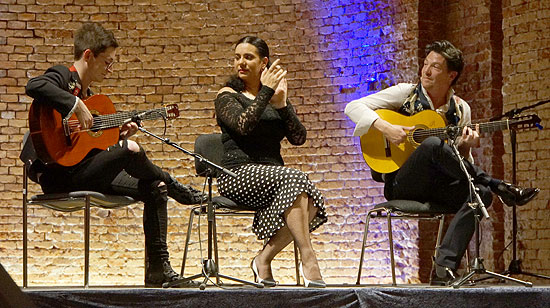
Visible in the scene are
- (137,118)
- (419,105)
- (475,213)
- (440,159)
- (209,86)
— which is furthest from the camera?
(209,86)

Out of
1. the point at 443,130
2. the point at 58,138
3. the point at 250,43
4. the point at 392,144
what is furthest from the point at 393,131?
the point at 58,138

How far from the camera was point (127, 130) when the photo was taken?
400 cm

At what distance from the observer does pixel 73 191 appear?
396cm

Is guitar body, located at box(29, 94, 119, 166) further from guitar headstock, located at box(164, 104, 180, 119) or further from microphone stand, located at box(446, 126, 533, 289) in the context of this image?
microphone stand, located at box(446, 126, 533, 289)

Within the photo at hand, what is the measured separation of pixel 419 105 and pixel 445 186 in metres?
0.50

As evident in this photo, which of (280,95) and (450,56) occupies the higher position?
(450,56)

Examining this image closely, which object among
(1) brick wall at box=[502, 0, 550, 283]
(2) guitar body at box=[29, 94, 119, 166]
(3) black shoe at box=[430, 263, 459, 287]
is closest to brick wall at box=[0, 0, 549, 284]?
(1) brick wall at box=[502, 0, 550, 283]

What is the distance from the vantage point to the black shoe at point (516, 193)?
3.90 meters

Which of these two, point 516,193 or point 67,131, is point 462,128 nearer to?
point 516,193

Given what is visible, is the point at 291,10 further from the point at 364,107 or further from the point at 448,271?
the point at 448,271

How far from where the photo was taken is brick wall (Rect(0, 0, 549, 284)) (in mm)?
5930

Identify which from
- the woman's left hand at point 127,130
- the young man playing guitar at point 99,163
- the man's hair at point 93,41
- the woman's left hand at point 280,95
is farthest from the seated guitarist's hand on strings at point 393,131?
the man's hair at point 93,41

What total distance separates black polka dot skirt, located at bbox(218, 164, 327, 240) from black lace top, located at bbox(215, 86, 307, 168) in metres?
0.11

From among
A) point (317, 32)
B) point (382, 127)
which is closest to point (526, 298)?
point (382, 127)
